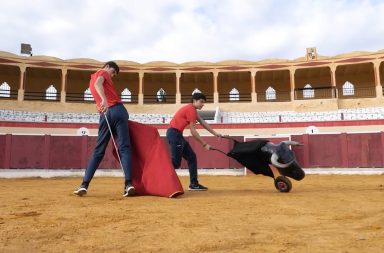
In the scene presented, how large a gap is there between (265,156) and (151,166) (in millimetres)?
1826

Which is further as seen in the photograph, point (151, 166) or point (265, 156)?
point (265, 156)

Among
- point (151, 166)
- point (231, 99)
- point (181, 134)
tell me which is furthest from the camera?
point (231, 99)

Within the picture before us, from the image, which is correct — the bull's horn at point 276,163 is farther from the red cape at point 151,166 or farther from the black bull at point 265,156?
the red cape at point 151,166

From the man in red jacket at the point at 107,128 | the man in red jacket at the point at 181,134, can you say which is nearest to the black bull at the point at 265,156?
the man in red jacket at the point at 181,134

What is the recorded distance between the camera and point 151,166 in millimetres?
4547

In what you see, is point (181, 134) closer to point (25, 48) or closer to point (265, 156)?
point (265, 156)

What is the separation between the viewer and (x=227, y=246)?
2152 mm

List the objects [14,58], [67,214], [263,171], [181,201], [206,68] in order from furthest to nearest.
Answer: [206,68] < [14,58] < [263,171] < [181,201] < [67,214]

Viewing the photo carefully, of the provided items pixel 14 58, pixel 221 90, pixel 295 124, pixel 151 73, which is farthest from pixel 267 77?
pixel 14 58

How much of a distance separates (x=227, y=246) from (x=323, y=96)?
26.7 m

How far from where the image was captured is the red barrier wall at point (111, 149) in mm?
13297

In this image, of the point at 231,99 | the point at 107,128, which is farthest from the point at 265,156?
the point at 231,99

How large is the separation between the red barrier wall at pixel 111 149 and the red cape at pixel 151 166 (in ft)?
29.9

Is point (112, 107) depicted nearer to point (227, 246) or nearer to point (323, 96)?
point (227, 246)
